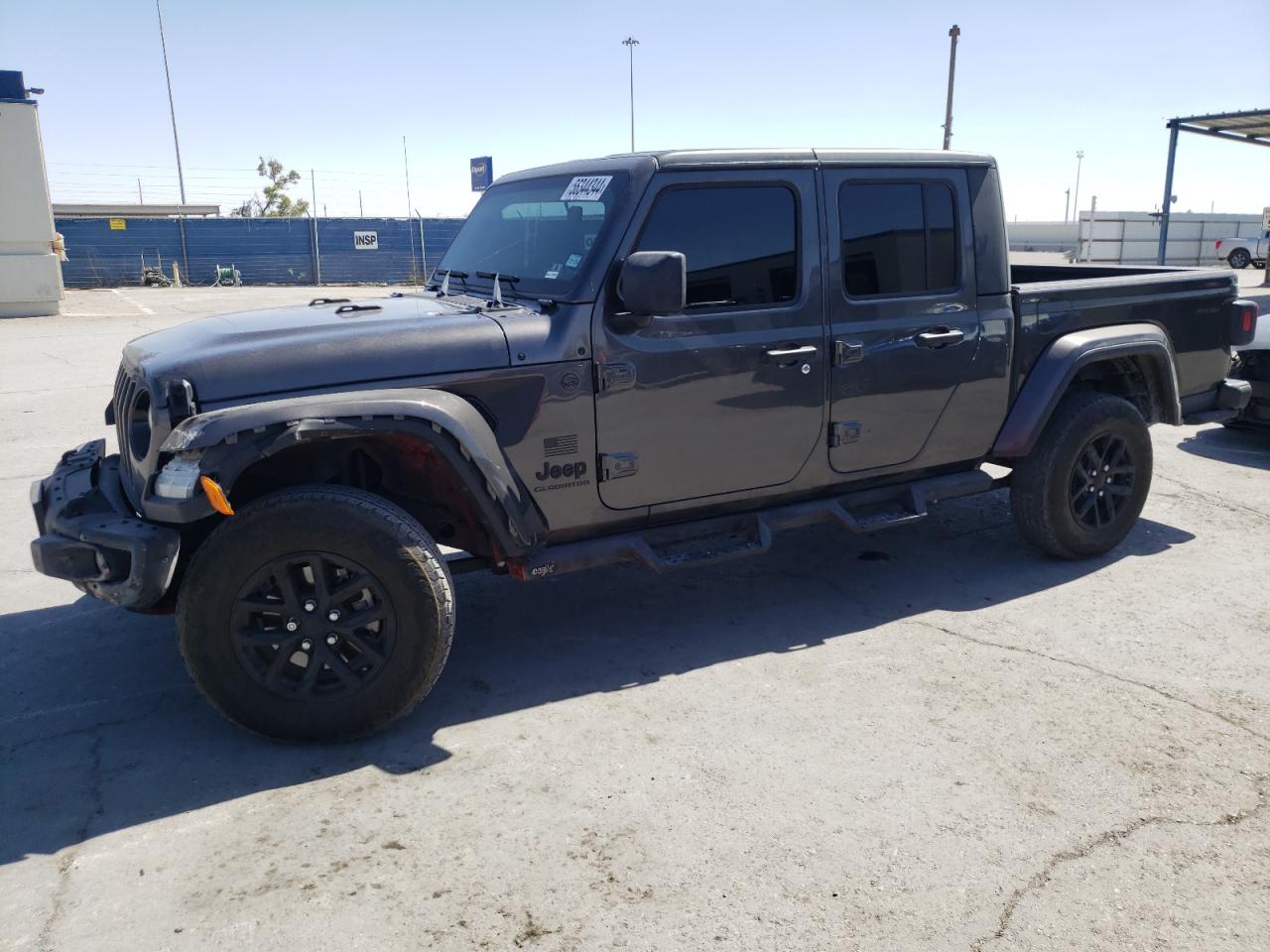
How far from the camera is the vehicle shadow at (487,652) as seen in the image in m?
3.25

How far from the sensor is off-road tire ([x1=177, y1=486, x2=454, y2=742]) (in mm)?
3238

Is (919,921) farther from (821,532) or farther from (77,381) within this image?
(77,381)

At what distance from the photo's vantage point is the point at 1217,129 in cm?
2130

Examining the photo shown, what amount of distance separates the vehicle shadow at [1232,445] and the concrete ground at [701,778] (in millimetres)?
2842

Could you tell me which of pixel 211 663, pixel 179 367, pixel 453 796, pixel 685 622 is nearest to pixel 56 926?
pixel 211 663

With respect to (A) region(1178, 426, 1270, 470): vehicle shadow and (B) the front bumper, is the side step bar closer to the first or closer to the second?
(B) the front bumper

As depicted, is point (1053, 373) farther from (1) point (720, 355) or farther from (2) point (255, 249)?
(2) point (255, 249)

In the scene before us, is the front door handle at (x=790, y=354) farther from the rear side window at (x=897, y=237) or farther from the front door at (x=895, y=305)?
the rear side window at (x=897, y=237)

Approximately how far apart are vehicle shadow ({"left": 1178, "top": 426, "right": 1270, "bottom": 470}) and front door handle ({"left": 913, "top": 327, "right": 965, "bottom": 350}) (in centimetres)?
412

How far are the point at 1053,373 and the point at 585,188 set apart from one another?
2.53 m

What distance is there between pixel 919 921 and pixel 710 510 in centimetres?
204

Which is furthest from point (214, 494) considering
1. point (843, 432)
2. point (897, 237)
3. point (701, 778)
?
point (897, 237)

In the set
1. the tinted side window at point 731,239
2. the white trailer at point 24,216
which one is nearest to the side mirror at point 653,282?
the tinted side window at point 731,239

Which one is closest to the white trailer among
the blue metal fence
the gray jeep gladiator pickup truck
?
the blue metal fence
